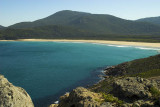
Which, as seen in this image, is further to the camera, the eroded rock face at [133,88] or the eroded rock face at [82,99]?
the eroded rock face at [133,88]

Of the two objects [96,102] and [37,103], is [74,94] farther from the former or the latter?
[37,103]

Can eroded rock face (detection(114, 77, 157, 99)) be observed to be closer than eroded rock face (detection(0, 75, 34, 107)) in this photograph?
No

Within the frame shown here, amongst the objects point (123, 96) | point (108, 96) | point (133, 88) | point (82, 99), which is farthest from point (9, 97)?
point (133, 88)

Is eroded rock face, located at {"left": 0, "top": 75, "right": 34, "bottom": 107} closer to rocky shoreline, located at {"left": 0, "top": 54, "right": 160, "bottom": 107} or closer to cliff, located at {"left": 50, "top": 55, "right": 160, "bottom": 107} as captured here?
rocky shoreline, located at {"left": 0, "top": 54, "right": 160, "bottom": 107}

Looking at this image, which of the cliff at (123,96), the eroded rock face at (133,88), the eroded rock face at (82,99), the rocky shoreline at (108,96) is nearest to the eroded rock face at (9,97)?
the rocky shoreline at (108,96)

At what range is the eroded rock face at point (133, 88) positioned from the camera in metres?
13.4

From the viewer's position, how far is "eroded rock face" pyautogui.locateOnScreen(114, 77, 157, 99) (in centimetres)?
1339

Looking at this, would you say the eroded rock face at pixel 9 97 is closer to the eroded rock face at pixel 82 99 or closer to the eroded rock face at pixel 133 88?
the eroded rock face at pixel 82 99

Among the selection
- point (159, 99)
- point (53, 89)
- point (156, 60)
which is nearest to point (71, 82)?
point (53, 89)

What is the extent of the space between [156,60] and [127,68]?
8419 millimetres

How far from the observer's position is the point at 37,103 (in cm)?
3084

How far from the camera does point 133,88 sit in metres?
13.9

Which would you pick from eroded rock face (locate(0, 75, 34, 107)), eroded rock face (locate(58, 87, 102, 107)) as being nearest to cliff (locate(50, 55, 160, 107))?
eroded rock face (locate(58, 87, 102, 107))

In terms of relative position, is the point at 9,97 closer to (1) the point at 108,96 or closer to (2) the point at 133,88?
(1) the point at 108,96
